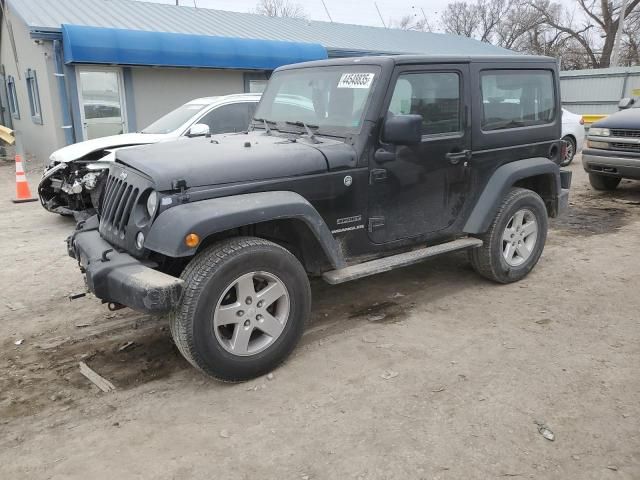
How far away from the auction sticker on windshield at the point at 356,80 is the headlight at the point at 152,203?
174 centimetres

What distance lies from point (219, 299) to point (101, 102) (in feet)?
39.6

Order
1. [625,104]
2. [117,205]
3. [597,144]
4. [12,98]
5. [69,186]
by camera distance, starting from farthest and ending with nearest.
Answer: [12,98] → [625,104] → [597,144] → [69,186] → [117,205]

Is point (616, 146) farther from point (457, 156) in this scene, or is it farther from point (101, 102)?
point (101, 102)

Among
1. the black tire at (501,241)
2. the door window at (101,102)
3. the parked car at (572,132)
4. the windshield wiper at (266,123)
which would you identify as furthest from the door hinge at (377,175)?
the door window at (101,102)

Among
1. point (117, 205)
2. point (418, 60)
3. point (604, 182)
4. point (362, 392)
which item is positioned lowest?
point (362, 392)

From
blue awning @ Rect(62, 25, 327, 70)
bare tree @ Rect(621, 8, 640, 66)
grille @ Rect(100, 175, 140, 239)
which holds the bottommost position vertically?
grille @ Rect(100, 175, 140, 239)

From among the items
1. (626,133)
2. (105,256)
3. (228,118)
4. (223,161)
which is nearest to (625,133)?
(626,133)

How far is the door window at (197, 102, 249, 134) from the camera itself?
7.83 meters

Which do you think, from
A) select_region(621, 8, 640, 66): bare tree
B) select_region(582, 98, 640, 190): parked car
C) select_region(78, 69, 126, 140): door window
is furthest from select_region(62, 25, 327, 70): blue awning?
select_region(621, 8, 640, 66): bare tree

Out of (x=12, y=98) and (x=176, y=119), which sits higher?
(x=12, y=98)

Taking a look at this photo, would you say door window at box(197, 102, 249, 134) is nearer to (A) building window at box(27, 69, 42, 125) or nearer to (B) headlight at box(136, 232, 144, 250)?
(B) headlight at box(136, 232, 144, 250)

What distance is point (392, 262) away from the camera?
414 centimetres

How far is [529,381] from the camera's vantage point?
3.42 m

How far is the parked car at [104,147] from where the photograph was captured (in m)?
7.08
